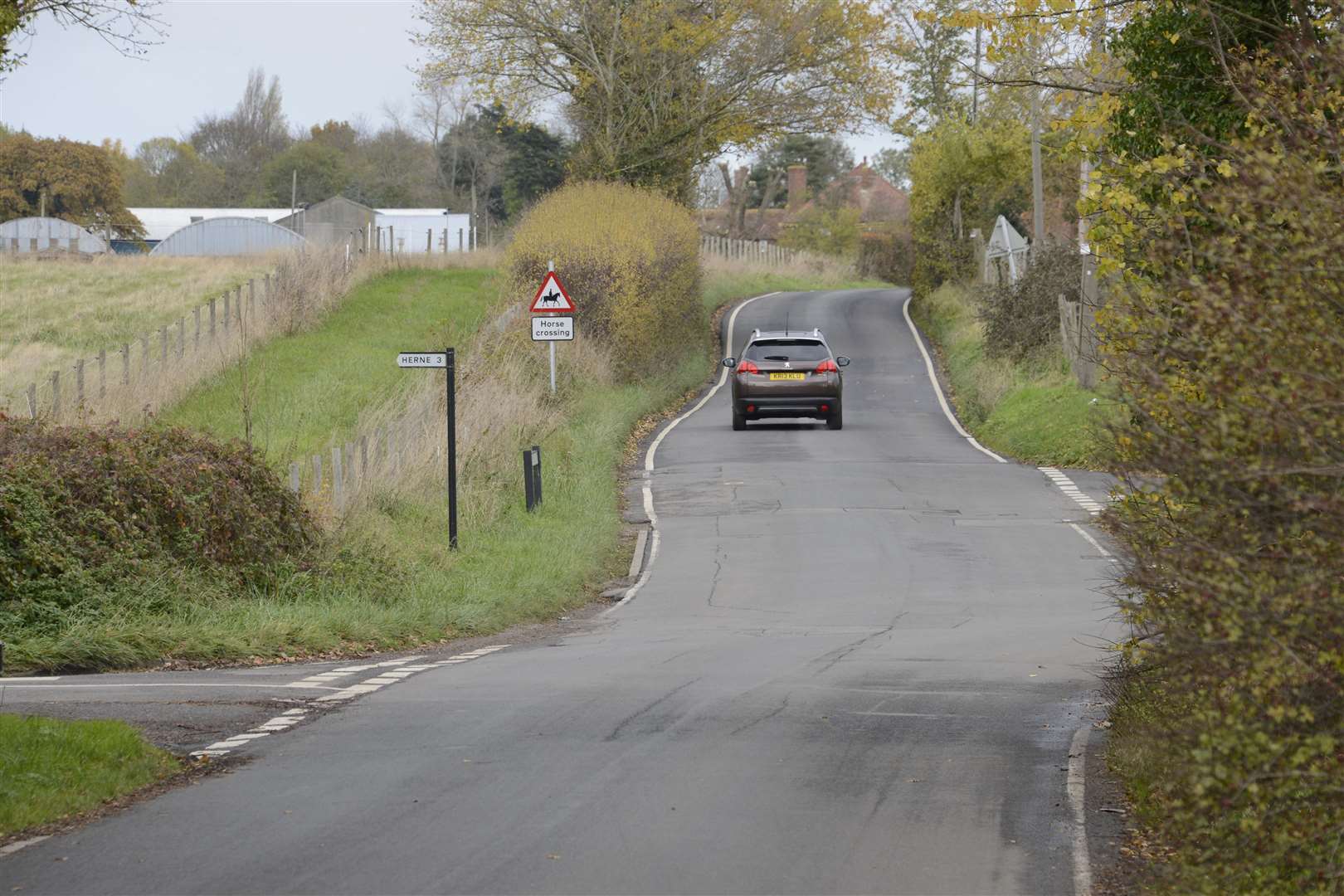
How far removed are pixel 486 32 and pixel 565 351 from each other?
17039 millimetres

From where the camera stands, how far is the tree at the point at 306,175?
388ft

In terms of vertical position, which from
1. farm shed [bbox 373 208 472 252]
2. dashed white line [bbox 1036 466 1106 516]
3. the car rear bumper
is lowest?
dashed white line [bbox 1036 466 1106 516]

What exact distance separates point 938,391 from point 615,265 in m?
8.76

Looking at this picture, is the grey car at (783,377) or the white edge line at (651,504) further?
the grey car at (783,377)

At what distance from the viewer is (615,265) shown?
116 feet

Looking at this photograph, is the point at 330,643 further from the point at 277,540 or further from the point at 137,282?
the point at 137,282

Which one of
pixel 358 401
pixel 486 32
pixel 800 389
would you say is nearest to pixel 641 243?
pixel 800 389

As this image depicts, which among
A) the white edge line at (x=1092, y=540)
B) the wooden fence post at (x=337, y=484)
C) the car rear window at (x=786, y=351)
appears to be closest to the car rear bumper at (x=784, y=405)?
the car rear window at (x=786, y=351)

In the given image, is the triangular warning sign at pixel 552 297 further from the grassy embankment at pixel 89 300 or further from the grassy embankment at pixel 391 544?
the grassy embankment at pixel 89 300

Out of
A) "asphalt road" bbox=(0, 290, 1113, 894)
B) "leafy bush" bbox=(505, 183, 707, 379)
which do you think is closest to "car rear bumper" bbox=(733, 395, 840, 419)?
"leafy bush" bbox=(505, 183, 707, 379)

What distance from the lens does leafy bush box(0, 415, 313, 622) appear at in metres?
13.4

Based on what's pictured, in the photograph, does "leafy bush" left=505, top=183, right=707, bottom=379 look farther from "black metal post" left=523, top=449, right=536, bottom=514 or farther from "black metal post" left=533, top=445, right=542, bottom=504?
"black metal post" left=523, top=449, right=536, bottom=514

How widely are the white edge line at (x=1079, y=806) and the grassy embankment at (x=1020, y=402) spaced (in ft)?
40.5

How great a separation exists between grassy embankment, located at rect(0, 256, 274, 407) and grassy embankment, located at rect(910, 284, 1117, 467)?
17322 mm
